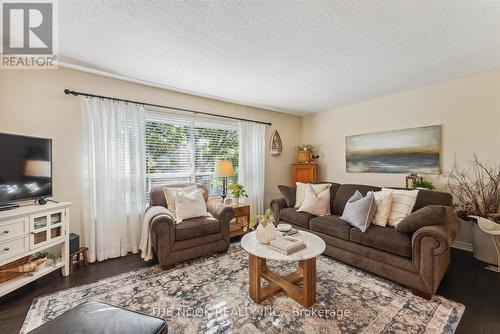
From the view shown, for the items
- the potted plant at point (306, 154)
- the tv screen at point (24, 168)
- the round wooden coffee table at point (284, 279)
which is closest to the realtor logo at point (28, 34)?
the tv screen at point (24, 168)

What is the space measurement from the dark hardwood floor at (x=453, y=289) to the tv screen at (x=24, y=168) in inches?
35.0

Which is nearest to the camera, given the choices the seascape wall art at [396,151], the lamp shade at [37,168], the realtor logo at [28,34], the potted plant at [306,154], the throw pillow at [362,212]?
the realtor logo at [28,34]

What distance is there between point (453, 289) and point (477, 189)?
1650mm

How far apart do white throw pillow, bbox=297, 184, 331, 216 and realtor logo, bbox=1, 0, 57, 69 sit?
334 cm

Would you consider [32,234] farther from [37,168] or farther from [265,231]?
[265,231]

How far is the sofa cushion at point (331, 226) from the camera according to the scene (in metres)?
2.49

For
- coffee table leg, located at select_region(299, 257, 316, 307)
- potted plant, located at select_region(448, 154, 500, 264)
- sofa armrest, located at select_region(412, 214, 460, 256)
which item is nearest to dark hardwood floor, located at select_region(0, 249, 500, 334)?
potted plant, located at select_region(448, 154, 500, 264)

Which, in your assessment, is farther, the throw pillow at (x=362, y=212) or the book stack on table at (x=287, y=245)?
the throw pillow at (x=362, y=212)

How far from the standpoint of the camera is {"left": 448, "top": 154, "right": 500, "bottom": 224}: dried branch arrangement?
261 cm

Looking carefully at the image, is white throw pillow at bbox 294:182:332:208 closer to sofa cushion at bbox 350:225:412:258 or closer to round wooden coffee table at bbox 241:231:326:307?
sofa cushion at bbox 350:225:412:258

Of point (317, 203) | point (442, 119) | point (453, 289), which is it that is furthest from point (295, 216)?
point (442, 119)

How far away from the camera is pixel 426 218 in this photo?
1965 millimetres

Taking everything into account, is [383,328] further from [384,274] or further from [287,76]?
[287,76]

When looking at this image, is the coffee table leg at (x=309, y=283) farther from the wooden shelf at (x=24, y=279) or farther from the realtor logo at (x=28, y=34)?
the realtor logo at (x=28, y=34)
